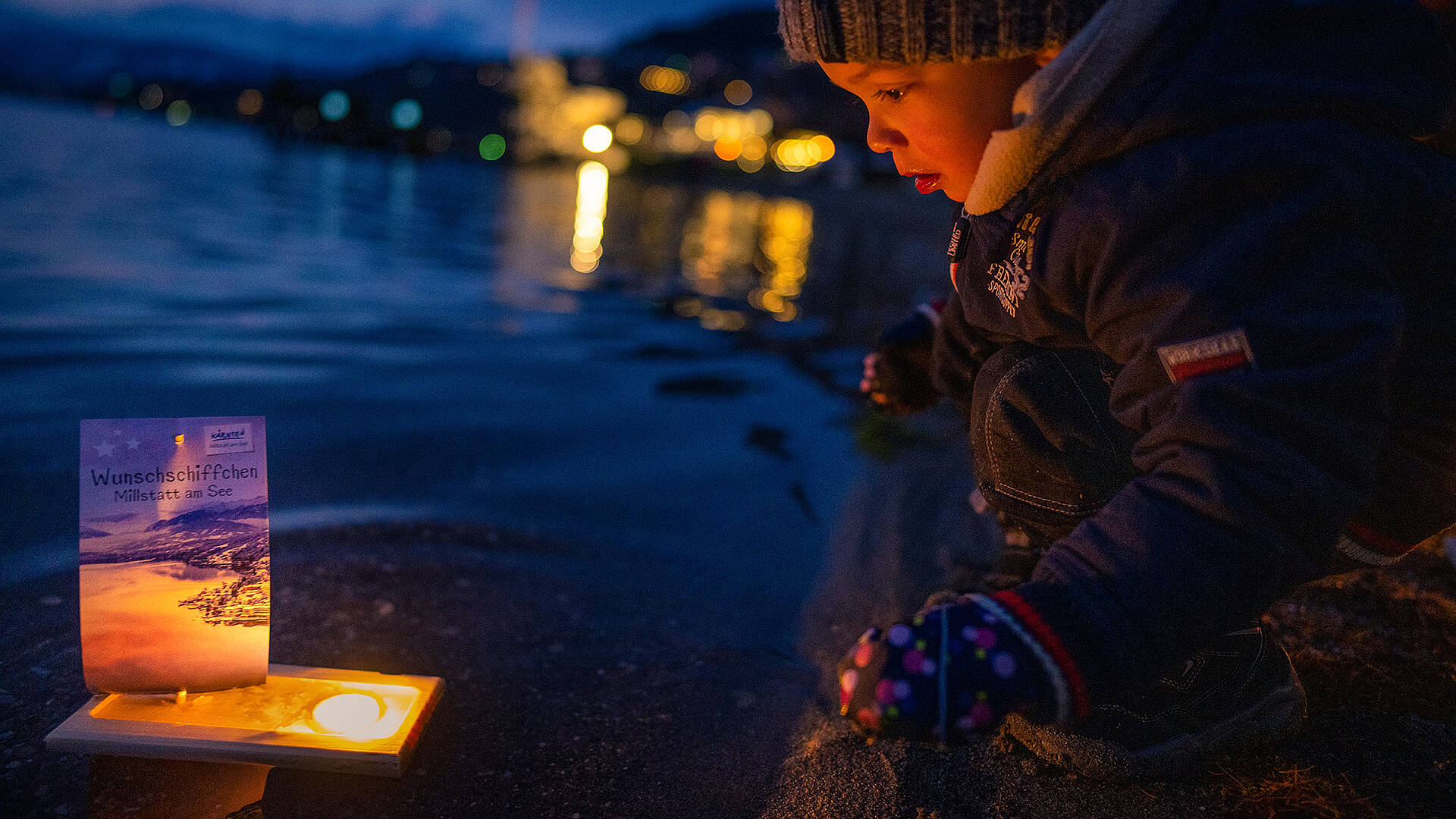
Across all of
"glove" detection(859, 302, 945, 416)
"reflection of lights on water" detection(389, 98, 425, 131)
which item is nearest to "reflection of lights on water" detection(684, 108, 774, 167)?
"reflection of lights on water" detection(389, 98, 425, 131)

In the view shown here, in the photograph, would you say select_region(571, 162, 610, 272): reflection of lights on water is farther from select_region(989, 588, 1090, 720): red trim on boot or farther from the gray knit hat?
select_region(989, 588, 1090, 720): red trim on boot

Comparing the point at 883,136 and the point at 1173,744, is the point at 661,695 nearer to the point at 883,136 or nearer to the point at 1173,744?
the point at 1173,744

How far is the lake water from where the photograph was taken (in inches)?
86.4

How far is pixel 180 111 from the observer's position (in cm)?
8606

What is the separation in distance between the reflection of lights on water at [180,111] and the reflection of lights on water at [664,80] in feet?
144

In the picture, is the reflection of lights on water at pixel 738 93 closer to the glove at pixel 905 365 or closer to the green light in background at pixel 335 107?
the green light in background at pixel 335 107

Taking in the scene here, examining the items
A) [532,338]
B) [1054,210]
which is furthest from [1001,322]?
[532,338]

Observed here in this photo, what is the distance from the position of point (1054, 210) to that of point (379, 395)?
106 inches

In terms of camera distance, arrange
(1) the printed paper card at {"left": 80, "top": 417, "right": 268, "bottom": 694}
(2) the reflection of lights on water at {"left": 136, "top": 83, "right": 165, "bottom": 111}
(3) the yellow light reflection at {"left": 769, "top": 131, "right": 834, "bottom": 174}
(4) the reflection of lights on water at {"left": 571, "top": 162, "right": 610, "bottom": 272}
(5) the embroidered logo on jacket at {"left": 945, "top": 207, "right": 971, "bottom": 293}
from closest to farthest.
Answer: (1) the printed paper card at {"left": 80, "top": 417, "right": 268, "bottom": 694} → (5) the embroidered logo on jacket at {"left": 945, "top": 207, "right": 971, "bottom": 293} → (4) the reflection of lights on water at {"left": 571, "top": 162, "right": 610, "bottom": 272} → (3) the yellow light reflection at {"left": 769, "top": 131, "right": 834, "bottom": 174} → (2) the reflection of lights on water at {"left": 136, "top": 83, "right": 165, "bottom": 111}

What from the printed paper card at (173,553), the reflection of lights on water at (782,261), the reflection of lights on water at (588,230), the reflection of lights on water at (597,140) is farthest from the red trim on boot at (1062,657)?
the reflection of lights on water at (597,140)

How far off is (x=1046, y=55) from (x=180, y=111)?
10732 centimetres

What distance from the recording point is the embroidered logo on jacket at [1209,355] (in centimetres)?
83

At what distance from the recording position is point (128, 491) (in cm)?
109

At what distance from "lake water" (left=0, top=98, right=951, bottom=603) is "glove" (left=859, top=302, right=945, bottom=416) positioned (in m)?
0.45
